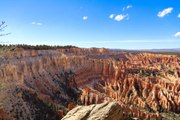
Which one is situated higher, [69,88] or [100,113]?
[100,113]

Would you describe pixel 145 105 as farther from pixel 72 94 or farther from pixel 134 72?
pixel 134 72

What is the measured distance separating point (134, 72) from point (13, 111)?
210 feet

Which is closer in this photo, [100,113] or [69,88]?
[100,113]

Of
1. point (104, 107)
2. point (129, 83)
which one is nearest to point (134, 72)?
point (129, 83)

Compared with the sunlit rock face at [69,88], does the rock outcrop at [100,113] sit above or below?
above

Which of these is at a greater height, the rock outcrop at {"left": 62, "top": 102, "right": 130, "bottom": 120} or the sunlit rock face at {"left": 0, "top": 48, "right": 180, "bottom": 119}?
the rock outcrop at {"left": 62, "top": 102, "right": 130, "bottom": 120}

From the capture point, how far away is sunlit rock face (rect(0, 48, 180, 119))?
5072 centimetres

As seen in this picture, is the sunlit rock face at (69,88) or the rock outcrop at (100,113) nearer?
the rock outcrop at (100,113)

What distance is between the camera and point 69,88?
7181cm

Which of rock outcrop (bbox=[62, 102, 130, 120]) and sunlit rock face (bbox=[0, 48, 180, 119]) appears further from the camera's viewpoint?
sunlit rock face (bbox=[0, 48, 180, 119])

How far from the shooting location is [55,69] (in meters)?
74.9

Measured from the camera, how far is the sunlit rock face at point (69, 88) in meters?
50.7

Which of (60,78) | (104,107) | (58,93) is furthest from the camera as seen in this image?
(60,78)

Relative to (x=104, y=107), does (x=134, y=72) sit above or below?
below
